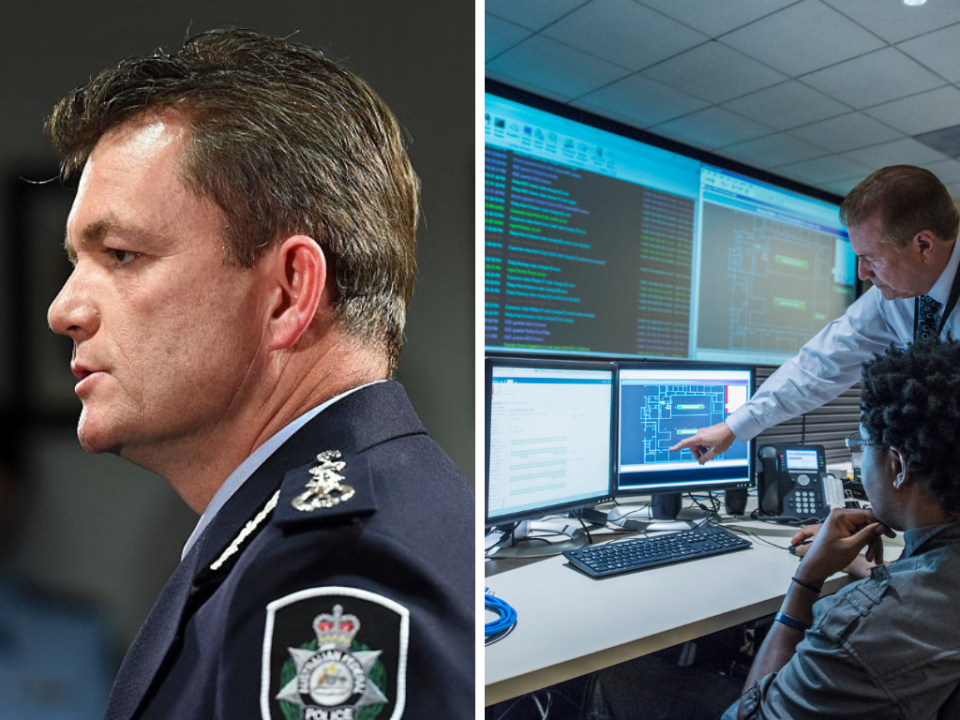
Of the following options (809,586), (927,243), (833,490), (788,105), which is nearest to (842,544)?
(809,586)

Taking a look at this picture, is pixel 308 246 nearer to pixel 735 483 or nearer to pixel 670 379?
pixel 670 379

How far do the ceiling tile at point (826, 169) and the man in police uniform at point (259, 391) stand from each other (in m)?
0.83

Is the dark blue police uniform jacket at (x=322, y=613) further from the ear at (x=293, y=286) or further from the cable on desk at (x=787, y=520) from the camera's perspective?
the cable on desk at (x=787, y=520)

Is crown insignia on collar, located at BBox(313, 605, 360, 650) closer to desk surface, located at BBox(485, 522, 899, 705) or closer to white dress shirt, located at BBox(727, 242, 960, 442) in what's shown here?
desk surface, located at BBox(485, 522, 899, 705)

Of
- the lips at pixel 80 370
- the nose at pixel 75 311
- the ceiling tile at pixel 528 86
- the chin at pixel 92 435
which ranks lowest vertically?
the chin at pixel 92 435

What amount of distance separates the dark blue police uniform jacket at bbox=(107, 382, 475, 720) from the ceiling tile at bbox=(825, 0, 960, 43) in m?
1.03

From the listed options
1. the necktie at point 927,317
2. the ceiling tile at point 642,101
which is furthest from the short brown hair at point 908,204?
the ceiling tile at point 642,101

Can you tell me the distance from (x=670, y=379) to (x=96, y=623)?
48.9 inches

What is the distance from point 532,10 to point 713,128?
41 cm

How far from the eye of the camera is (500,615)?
98 centimetres

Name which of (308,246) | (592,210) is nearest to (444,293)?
(308,246)

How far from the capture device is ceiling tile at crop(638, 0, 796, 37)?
941mm

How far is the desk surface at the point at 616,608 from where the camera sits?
34.1 inches

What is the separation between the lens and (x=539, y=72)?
993mm
